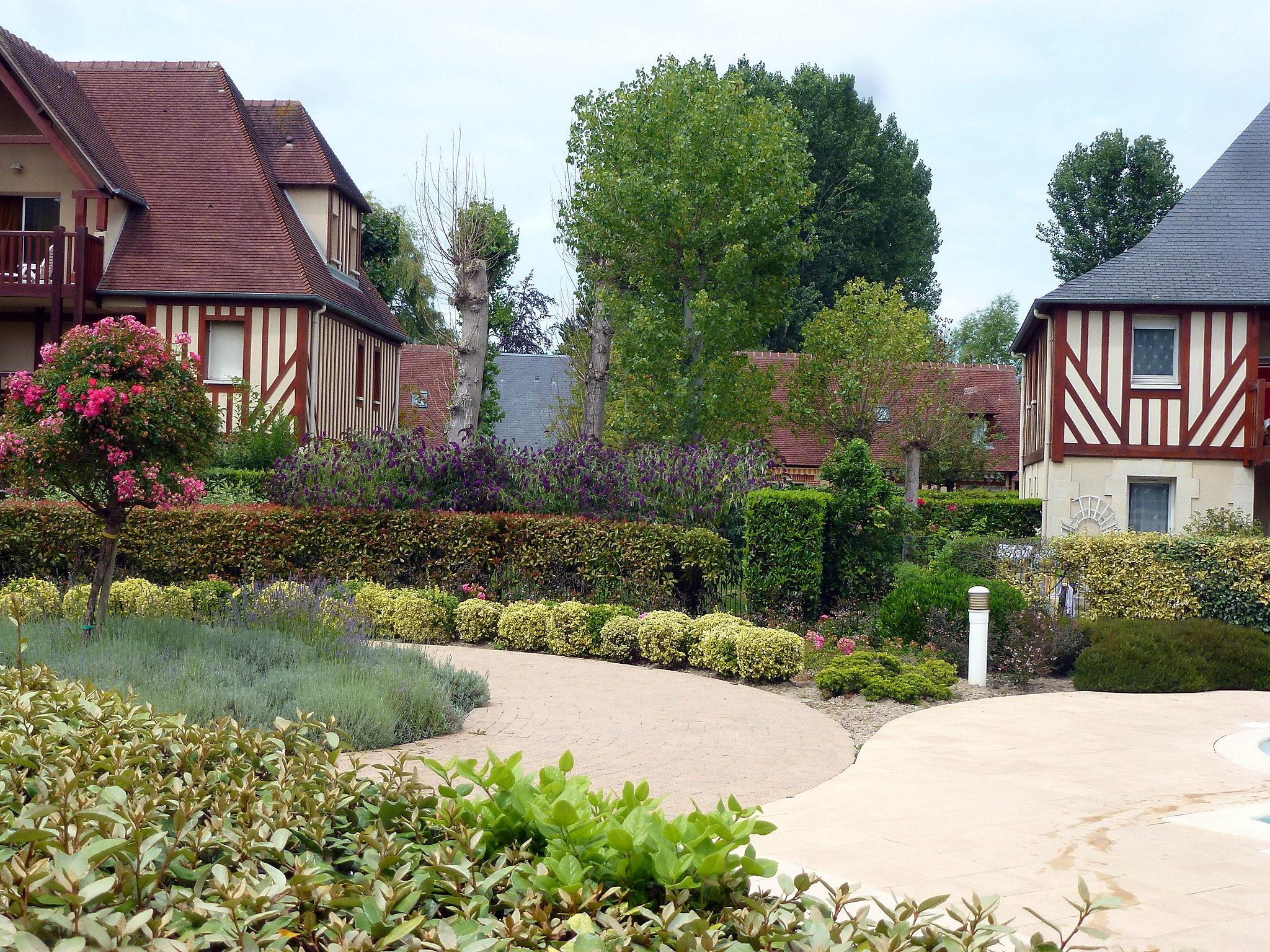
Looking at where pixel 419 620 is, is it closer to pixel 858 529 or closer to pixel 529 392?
pixel 858 529

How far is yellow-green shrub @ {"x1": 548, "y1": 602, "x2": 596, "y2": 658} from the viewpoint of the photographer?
10688 mm

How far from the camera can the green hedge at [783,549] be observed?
11.3 m

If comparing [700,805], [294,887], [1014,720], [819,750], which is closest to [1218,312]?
[1014,720]

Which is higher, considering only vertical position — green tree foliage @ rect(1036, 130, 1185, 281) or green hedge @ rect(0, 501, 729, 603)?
green tree foliage @ rect(1036, 130, 1185, 281)

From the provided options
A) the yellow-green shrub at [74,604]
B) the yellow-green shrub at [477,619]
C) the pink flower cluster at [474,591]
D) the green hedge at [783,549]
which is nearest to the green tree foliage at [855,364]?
the green hedge at [783,549]

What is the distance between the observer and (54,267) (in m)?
19.2

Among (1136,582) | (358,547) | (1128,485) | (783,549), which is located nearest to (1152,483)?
(1128,485)

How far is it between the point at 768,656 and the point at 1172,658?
12.2 ft

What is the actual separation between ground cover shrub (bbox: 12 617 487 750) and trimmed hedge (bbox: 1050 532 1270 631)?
22.8 feet

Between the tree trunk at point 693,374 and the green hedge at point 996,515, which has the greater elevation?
the tree trunk at point 693,374

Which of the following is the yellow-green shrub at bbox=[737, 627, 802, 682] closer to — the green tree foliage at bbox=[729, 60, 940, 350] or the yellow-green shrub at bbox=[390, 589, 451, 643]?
the yellow-green shrub at bbox=[390, 589, 451, 643]

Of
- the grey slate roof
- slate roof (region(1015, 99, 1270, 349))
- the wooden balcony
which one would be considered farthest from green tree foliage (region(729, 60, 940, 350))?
the wooden balcony

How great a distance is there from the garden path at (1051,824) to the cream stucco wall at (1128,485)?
9939 mm

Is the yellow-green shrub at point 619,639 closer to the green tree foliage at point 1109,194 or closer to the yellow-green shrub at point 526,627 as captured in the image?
the yellow-green shrub at point 526,627
